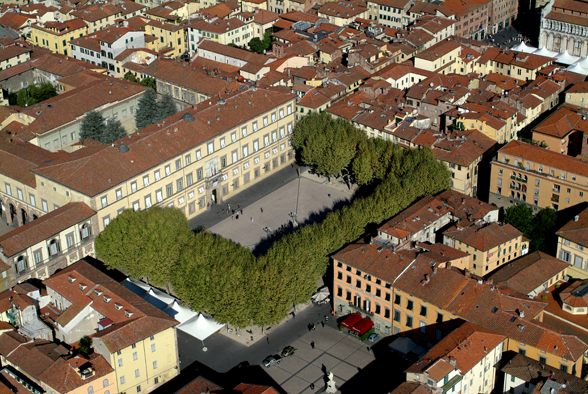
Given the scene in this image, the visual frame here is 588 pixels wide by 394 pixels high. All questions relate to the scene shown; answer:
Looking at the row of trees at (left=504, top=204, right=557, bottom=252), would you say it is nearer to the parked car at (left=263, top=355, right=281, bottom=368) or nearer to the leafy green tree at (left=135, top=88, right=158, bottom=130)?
the parked car at (left=263, top=355, right=281, bottom=368)

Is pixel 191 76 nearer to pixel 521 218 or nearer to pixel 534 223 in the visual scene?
pixel 521 218

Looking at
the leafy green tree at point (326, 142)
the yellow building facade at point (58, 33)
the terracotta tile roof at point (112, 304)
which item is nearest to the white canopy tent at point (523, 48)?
the leafy green tree at point (326, 142)

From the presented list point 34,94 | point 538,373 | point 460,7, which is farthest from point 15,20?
point 538,373

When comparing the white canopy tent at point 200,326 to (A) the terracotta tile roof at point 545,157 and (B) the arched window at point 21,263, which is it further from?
(A) the terracotta tile roof at point 545,157

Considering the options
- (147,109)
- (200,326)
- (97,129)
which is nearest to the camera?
(200,326)

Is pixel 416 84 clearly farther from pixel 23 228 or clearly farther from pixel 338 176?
pixel 23 228
